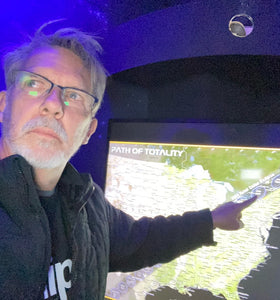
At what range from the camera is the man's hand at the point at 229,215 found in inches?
49.3

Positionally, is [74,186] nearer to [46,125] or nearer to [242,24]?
[46,125]

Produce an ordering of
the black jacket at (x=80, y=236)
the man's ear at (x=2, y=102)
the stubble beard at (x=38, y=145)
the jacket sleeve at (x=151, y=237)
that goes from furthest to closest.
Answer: the jacket sleeve at (x=151, y=237) < the man's ear at (x=2, y=102) < the stubble beard at (x=38, y=145) < the black jacket at (x=80, y=236)

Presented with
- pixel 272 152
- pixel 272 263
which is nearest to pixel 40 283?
pixel 272 263

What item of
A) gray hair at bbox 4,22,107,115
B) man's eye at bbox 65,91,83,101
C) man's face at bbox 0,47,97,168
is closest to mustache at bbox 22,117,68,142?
man's face at bbox 0,47,97,168

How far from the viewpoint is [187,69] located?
1.51m

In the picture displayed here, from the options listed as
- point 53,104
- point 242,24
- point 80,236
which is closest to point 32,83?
point 53,104

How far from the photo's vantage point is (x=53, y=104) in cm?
112

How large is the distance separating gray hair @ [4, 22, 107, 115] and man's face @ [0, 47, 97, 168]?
0.11 ft

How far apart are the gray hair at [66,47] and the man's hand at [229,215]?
686 mm

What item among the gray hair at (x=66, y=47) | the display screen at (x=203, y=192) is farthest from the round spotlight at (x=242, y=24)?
the gray hair at (x=66, y=47)

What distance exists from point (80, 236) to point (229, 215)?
2.00ft

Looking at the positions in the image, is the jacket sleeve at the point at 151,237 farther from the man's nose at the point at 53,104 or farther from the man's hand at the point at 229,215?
the man's nose at the point at 53,104

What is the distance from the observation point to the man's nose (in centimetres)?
111

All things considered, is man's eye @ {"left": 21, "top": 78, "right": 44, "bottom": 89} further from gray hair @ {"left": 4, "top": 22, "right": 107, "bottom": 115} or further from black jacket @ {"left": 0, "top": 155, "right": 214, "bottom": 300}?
black jacket @ {"left": 0, "top": 155, "right": 214, "bottom": 300}
